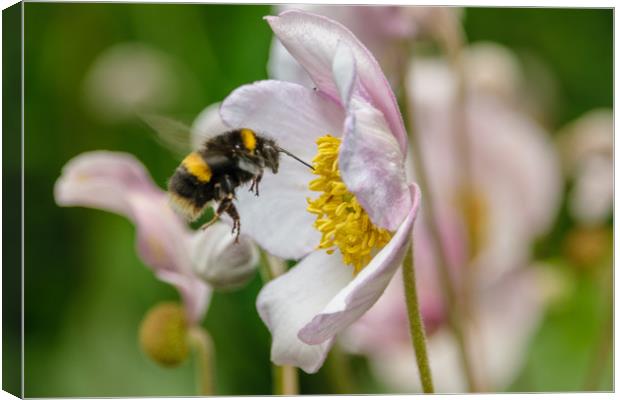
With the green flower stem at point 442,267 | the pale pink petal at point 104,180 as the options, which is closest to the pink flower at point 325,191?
the pale pink petal at point 104,180

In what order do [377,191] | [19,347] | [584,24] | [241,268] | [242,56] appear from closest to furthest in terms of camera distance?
[377,191], [241,268], [19,347], [584,24], [242,56]

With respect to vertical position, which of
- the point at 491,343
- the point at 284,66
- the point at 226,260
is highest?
the point at 284,66

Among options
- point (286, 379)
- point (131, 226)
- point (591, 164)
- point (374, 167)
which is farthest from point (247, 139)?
point (131, 226)

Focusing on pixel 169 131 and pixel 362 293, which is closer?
pixel 362 293

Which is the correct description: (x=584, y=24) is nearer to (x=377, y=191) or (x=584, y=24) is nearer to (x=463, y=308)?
(x=463, y=308)

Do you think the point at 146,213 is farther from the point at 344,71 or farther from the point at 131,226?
the point at 131,226

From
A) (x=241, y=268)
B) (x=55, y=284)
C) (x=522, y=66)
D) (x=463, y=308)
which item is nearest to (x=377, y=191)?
(x=241, y=268)

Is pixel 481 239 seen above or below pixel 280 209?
below
